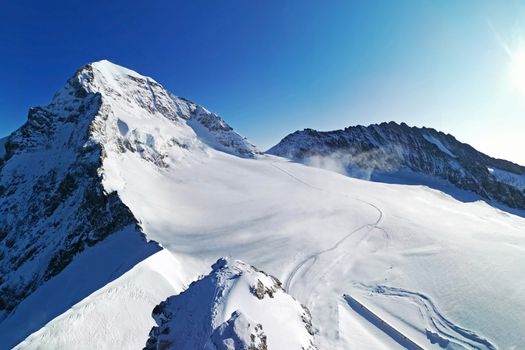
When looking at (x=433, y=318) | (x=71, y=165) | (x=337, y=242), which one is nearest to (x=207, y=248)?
(x=337, y=242)

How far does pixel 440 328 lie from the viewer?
1956 cm

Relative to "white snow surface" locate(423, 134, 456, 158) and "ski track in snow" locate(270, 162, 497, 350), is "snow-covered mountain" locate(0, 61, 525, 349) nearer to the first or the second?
"ski track in snow" locate(270, 162, 497, 350)

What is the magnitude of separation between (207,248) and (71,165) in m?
35.6

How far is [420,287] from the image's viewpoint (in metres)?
24.7

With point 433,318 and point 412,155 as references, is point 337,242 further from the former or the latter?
point 412,155

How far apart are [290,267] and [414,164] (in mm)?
86433

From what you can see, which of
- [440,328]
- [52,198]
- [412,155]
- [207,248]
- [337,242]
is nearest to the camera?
[440,328]

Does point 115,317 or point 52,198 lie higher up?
point 52,198

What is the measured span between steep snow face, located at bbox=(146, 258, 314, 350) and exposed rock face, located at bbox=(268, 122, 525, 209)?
3135 inches

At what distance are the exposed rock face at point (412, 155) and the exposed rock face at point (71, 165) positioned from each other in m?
30.8

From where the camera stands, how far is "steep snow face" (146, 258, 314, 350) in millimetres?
10195

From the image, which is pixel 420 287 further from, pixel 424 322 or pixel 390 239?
pixel 390 239

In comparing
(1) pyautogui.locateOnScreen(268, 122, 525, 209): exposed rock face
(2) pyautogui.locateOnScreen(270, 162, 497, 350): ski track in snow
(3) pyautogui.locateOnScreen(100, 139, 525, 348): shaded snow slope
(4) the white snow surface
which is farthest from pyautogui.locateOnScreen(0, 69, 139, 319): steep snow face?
(4) the white snow surface

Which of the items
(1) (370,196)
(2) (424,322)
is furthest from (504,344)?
(1) (370,196)
